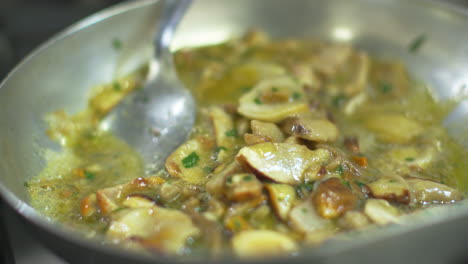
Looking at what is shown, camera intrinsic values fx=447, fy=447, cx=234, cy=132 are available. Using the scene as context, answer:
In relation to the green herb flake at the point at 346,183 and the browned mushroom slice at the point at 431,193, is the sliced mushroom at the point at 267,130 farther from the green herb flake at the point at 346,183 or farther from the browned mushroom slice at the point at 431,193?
the browned mushroom slice at the point at 431,193

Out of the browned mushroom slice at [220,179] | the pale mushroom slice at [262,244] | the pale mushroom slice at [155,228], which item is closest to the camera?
the pale mushroom slice at [262,244]

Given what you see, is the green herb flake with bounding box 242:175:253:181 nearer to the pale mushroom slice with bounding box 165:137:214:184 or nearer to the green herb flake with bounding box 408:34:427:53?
the pale mushroom slice with bounding box 165:137:214:184

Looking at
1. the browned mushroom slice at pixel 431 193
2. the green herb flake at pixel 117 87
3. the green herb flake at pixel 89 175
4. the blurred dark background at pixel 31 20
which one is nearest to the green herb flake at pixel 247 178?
the browned mushroom slice at pixel 431 193

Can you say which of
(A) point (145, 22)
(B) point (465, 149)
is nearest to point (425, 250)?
Result: (B) point (465, 149)

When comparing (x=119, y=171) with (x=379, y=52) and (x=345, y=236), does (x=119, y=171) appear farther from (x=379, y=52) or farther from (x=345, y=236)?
(x=379, y=52)

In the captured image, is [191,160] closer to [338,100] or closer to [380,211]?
[380,211]
